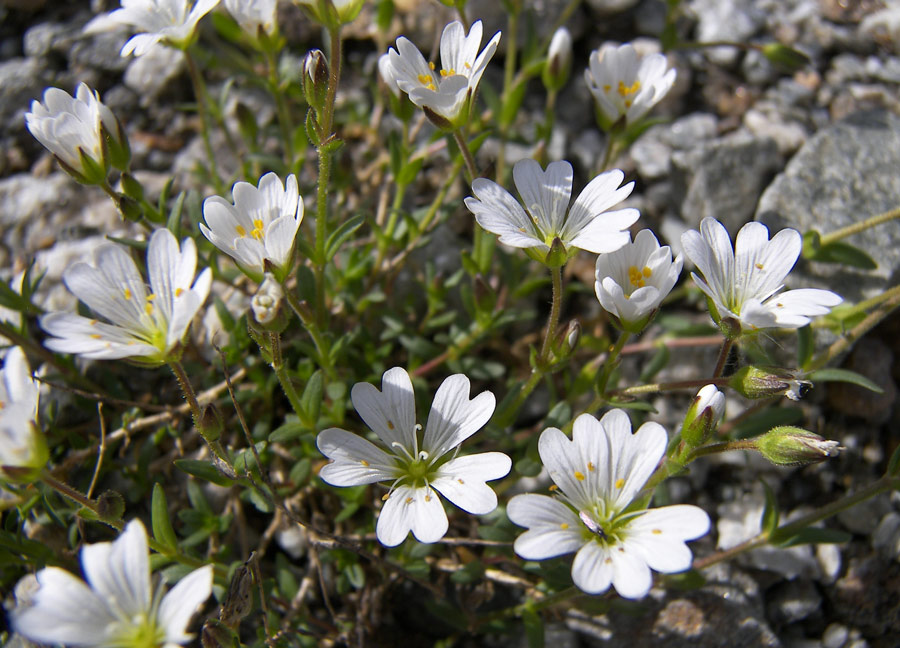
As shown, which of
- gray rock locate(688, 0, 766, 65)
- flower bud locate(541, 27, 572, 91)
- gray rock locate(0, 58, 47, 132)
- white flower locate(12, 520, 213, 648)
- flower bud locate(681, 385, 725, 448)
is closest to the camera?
white flower locate(12, 520, 213, 648)

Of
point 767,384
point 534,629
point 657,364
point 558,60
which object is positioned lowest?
point 534,629

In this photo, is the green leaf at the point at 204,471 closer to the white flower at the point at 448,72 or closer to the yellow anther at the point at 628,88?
the white flower at the point at 448,72

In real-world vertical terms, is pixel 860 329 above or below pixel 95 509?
below

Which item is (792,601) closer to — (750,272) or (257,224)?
(750,272)

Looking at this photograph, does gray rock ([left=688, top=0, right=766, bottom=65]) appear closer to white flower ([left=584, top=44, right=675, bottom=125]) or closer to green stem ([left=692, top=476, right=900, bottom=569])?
white flower ([left=584, top=44, right=675, bottom=125])

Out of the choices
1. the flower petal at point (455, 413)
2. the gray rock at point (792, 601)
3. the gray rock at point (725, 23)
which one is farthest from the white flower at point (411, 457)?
the gray rock at point (725, 23)

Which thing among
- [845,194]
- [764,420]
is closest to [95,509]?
[764,420]

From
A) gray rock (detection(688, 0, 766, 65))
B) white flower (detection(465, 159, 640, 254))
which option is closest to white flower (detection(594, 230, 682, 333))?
white flower (detection(465, 159, 640, 254))
